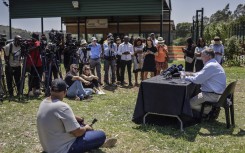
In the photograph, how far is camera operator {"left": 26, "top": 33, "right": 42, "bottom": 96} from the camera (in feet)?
31.3

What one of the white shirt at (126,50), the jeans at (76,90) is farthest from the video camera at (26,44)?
the white shirt at (126,50)

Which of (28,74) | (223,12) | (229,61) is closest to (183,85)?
(28,74)

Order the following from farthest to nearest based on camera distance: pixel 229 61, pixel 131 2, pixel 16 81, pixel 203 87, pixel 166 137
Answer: pixel 131 2 → pixel 229 61 → pixel 16 81 → pixel 203 87 → pixel 166 137

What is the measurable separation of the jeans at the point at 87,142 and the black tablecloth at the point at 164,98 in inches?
76.4

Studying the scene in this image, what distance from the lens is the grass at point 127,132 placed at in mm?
5789

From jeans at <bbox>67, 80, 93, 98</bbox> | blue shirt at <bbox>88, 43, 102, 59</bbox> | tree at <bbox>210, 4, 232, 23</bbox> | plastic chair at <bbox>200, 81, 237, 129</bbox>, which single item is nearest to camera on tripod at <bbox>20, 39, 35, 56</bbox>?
jeans at <bbox>67, 80, 93, 98</bbox>

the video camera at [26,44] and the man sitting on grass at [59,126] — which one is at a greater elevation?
the video camera at [26,44]

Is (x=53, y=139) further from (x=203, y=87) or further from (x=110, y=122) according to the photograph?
(x=203, y=87)

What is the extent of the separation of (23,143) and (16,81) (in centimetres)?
414

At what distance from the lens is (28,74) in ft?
32.6

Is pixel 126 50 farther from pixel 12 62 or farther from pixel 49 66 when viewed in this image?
pixel 12 62

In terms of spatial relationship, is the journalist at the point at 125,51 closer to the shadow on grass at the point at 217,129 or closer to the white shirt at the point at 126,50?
the white shirt at the point at 126,50

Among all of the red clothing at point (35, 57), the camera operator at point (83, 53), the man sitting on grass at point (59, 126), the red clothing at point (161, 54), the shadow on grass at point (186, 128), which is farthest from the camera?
the red clothing at point (161, 54)

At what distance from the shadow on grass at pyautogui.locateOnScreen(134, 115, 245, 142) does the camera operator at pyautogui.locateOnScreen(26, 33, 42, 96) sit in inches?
157
